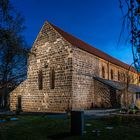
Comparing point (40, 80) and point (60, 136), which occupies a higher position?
point (40, 80)

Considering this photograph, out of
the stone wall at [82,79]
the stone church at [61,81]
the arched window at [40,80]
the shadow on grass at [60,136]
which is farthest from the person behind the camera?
the arched window at [40,80]

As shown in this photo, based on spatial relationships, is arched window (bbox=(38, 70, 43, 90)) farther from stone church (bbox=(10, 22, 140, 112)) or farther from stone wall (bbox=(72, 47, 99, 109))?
stone wall (bbox=(72, 47, 99, 109))

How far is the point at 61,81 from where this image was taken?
2638cm

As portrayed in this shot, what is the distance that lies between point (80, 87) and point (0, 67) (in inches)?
361

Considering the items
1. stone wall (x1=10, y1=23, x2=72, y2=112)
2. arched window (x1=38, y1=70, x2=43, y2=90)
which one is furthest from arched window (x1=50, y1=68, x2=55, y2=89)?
arched window (x1=38, y1=70, x2=43, y2=90)

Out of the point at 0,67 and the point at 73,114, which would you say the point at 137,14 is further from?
the point at 0,67

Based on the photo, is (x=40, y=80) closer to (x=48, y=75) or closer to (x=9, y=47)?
(x=48, y=75)

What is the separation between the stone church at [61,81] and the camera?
2583 centimetres

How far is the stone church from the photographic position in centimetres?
2583

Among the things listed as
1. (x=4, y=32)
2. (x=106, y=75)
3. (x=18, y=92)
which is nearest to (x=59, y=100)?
(x=18, y=92)

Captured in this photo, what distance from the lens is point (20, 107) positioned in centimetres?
3050

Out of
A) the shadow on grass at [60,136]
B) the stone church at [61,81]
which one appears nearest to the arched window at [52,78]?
the stone church at [61,81]

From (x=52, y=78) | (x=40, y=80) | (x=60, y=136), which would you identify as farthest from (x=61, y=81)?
(x=60, y=136)

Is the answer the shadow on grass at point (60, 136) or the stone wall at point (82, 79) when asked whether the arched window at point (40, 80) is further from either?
the shadow on grass at point (60, 136)
